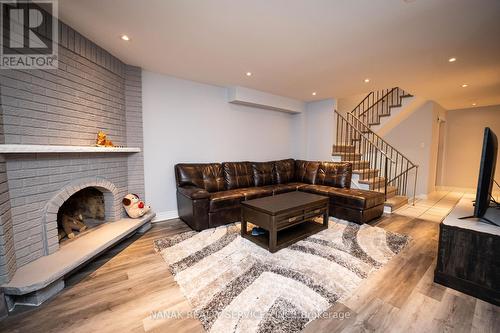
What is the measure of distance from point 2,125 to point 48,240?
109 centimetres

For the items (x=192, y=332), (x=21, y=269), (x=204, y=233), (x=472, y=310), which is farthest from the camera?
(x=204, y=233)

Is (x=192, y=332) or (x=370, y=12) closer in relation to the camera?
(x=192, y=332)

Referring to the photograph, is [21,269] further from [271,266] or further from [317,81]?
[317,81]

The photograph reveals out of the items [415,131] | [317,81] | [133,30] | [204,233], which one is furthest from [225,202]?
[415,131]

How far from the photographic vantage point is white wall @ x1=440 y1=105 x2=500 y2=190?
577 centimetres

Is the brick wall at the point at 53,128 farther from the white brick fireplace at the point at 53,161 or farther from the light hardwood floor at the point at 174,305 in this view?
the light hardwood floor at the point at 174,305

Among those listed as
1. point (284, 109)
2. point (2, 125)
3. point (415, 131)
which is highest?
point (284, 109)

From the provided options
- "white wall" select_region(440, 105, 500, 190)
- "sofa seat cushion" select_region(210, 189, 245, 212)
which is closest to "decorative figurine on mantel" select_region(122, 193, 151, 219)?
"sofa seat cushion" select_region(210, 189, 245, 212)

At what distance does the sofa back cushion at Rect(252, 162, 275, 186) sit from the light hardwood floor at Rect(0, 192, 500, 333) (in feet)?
8.34

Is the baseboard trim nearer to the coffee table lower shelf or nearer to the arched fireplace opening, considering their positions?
the arched fireplace opening

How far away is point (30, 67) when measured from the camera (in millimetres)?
1843

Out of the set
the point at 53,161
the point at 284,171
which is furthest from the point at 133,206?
the point at 284,171

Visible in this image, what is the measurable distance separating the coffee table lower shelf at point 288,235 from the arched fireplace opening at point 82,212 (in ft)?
6.66

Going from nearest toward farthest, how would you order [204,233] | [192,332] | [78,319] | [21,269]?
[192,332] < [78,319] < [21,269] < [204,233]
